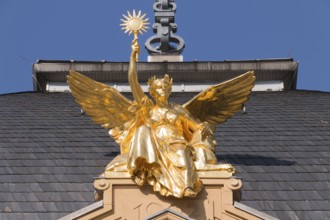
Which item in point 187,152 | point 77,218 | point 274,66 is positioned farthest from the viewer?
point 274,66

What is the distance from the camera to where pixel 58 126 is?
28.0 m

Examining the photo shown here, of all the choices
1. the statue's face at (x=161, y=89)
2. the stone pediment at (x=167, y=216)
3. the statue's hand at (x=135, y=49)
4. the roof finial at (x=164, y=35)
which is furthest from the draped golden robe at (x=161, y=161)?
the roof finial at (x=164, y=35)

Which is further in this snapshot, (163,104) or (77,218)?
(163,104)

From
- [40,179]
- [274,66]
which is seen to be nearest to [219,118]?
[40,179]

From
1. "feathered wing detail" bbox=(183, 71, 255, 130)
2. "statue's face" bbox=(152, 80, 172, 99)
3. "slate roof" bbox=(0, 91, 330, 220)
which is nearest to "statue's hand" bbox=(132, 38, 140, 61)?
"statue's face" bbox=(152, 80, 172, 99)

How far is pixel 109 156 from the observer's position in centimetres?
2617

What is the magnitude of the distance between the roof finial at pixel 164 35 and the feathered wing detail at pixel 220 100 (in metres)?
8.82

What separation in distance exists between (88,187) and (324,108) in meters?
6.93

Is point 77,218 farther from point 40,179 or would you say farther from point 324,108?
point 324,108

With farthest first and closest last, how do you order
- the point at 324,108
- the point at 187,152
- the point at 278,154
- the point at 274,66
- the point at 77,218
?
the point at 274,66 → the point at 324,108 → the point at 278,154 → the point at 187,152 → the point at 77,218

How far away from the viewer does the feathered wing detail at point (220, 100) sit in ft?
81.6

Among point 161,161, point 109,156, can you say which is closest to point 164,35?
point 109,156

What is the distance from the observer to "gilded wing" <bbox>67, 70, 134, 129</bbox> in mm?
24781

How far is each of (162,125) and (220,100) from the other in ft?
5.80
